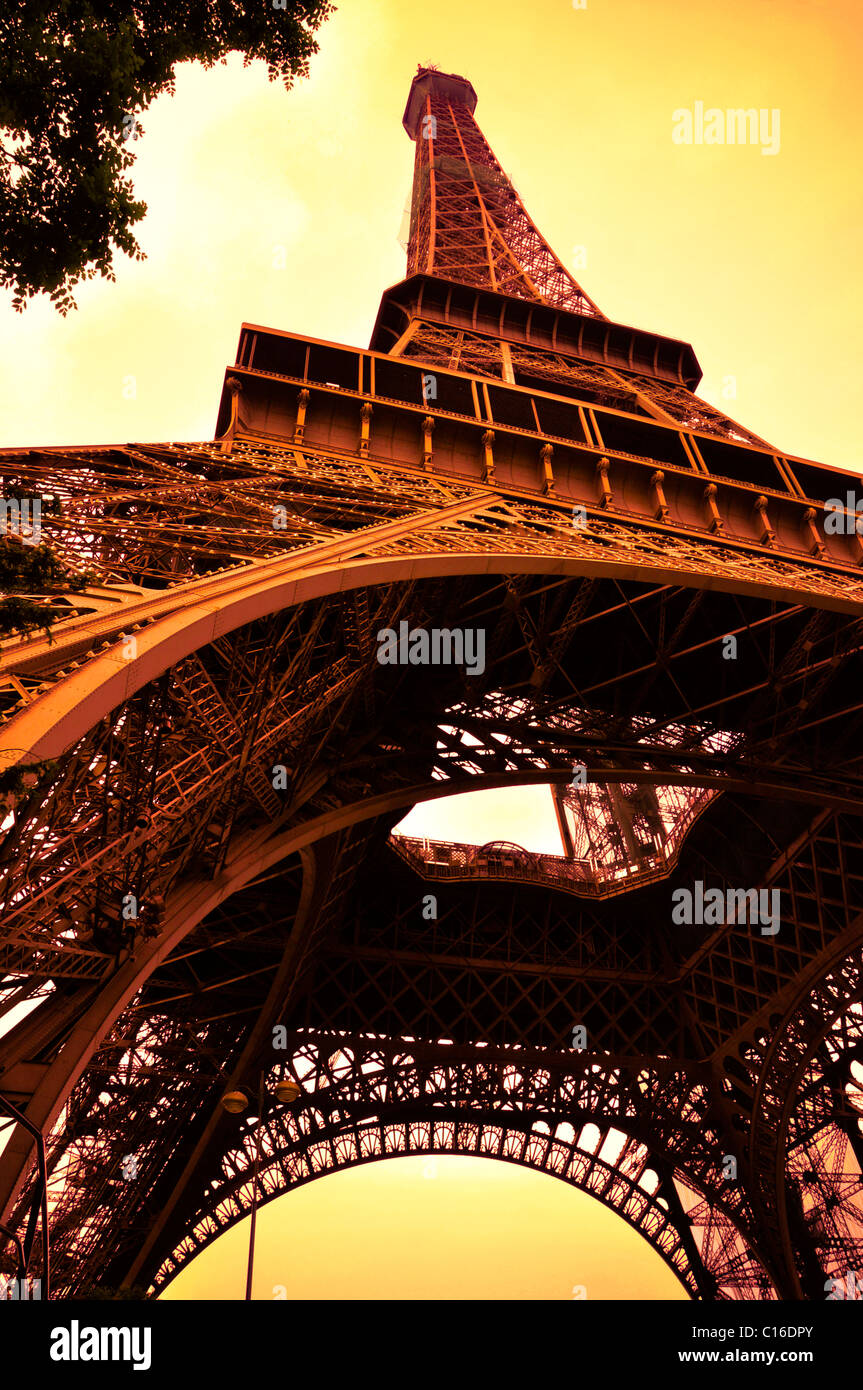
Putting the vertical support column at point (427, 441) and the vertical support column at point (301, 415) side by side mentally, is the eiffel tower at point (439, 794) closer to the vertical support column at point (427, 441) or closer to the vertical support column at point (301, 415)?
the vertical support column at point (427, 441)

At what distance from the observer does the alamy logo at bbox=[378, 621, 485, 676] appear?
14.5 metres

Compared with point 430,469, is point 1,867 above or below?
below

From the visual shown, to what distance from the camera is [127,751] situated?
894 centimetres

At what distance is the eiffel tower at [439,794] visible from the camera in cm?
909

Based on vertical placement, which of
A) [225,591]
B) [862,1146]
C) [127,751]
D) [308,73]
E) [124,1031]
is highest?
[308,73]

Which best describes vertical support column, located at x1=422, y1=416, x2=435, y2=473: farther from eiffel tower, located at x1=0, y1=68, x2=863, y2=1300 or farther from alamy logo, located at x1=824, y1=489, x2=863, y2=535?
alamy logo, located at x1=824, y1=489, x2=863, y2=535
